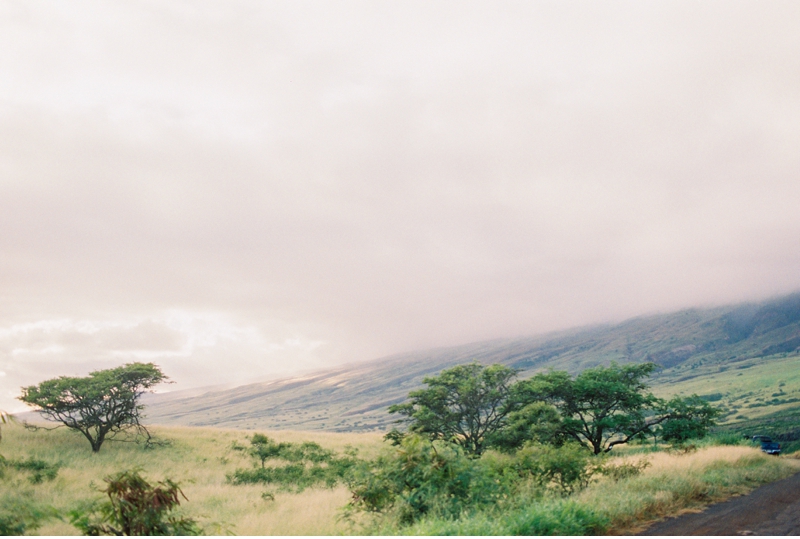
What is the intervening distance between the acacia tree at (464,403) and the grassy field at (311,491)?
6874 mm

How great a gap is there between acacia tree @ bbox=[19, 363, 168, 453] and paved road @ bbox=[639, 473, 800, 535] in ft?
141

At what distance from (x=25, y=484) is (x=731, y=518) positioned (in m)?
33.5

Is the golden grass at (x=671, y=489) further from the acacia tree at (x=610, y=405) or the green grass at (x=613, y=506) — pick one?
the acacia tree at (x=610, y=405)

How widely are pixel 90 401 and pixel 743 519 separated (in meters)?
47.7

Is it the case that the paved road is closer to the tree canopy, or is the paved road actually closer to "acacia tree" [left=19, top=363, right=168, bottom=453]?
the tree canopy

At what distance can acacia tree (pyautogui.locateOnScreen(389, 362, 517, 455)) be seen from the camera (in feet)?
103

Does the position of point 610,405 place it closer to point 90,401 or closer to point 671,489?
point 671,489

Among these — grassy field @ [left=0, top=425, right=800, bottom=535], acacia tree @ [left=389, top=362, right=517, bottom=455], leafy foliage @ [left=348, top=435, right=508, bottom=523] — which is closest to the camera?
grassy field @ [left=0, top=425, right=800, bottom=535]

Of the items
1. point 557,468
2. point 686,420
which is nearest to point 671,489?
point 557,468

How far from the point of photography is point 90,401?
137 feet

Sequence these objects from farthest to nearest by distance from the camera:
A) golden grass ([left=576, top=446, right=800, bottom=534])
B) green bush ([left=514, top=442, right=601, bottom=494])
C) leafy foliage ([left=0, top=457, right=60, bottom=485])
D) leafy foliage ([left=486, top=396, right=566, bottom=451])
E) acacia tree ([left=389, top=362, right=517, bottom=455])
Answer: acacia tree ([left=389, top=362, right=517, bottom=455]) → leafy foliage ([left=0, top=457, right=60, bottom=485]) → leafy foliage ([left=486, top=396, right=566, bottom=451]) → green bush ([left=514, top=442, right=601, bottom=494]) → golden grass ([left=576, top=446, right=800, bottom=534])

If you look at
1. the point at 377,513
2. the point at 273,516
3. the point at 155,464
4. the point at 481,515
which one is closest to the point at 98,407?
the point at 155,464

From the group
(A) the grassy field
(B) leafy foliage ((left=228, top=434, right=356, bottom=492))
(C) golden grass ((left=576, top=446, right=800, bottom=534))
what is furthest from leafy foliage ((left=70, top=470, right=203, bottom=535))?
(B) leafy foliage ((left=228, top=434, right=356, bottom=492))

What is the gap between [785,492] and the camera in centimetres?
1705
